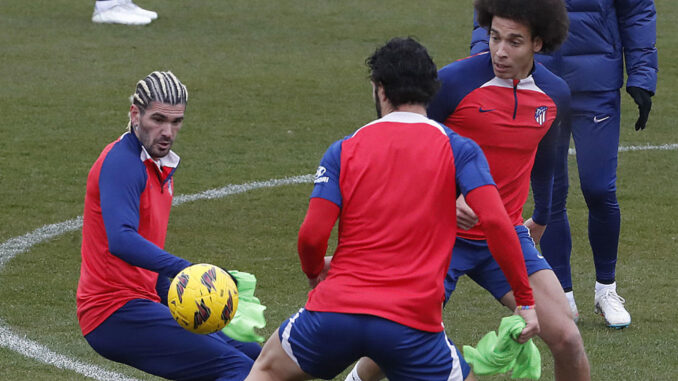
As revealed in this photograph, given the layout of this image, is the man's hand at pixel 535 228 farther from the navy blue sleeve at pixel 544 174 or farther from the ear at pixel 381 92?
the ear at pixel 381 92

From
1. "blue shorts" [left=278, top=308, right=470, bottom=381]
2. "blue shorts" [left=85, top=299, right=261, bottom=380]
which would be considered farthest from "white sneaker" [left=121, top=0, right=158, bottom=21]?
"blue shorts" [left=278, top=308, right=470, bottom=381]

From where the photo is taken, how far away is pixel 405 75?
471 cm

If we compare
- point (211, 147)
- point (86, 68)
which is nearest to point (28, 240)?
point (211, 147)

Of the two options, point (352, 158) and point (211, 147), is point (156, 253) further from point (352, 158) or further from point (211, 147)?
point (211, 147)

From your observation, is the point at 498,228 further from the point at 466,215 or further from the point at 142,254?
the point at 142,254

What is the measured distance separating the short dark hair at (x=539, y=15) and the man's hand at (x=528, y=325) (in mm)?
1659

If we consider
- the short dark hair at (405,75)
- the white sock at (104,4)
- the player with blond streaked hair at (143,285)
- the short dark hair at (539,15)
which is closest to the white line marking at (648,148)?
the short dark hair at (539,15)

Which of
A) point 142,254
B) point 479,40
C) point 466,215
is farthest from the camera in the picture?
point 479,40

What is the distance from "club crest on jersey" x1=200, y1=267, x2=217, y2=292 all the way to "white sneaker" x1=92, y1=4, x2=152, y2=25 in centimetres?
1392

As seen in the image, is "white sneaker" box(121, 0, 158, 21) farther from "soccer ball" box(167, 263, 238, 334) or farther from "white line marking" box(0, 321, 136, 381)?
"soccer ball" box(167, 263, 238, 334)

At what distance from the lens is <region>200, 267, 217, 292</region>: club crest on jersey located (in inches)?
194

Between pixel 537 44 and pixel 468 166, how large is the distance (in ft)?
5.39

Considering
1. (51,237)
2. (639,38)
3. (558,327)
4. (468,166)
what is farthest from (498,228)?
(51,237)

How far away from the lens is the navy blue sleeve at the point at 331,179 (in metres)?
4.56
